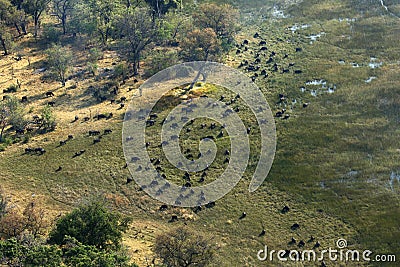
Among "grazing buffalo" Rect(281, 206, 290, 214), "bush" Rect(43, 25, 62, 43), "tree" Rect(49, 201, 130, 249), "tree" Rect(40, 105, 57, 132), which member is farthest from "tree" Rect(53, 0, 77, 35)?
"grazing buffalo" Rect(281, 206, 290, 214)

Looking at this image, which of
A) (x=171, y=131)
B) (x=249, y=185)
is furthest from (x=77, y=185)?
(x=249, y=185)

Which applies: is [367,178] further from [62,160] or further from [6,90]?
[6,90]

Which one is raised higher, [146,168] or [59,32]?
[59,32]

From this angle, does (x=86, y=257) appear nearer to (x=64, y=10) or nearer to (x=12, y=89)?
(x=12, y=89)

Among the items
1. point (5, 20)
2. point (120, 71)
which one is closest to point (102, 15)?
point (5, 20)

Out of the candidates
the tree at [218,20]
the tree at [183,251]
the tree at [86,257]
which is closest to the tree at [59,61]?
the tree at [218,20]

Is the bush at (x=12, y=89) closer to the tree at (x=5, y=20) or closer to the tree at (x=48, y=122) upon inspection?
the tree at (x=48, y=122)

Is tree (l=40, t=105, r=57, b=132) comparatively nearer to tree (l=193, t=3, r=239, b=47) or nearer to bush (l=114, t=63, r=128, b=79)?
bush (l=114, t=63, r=128, b=79)
